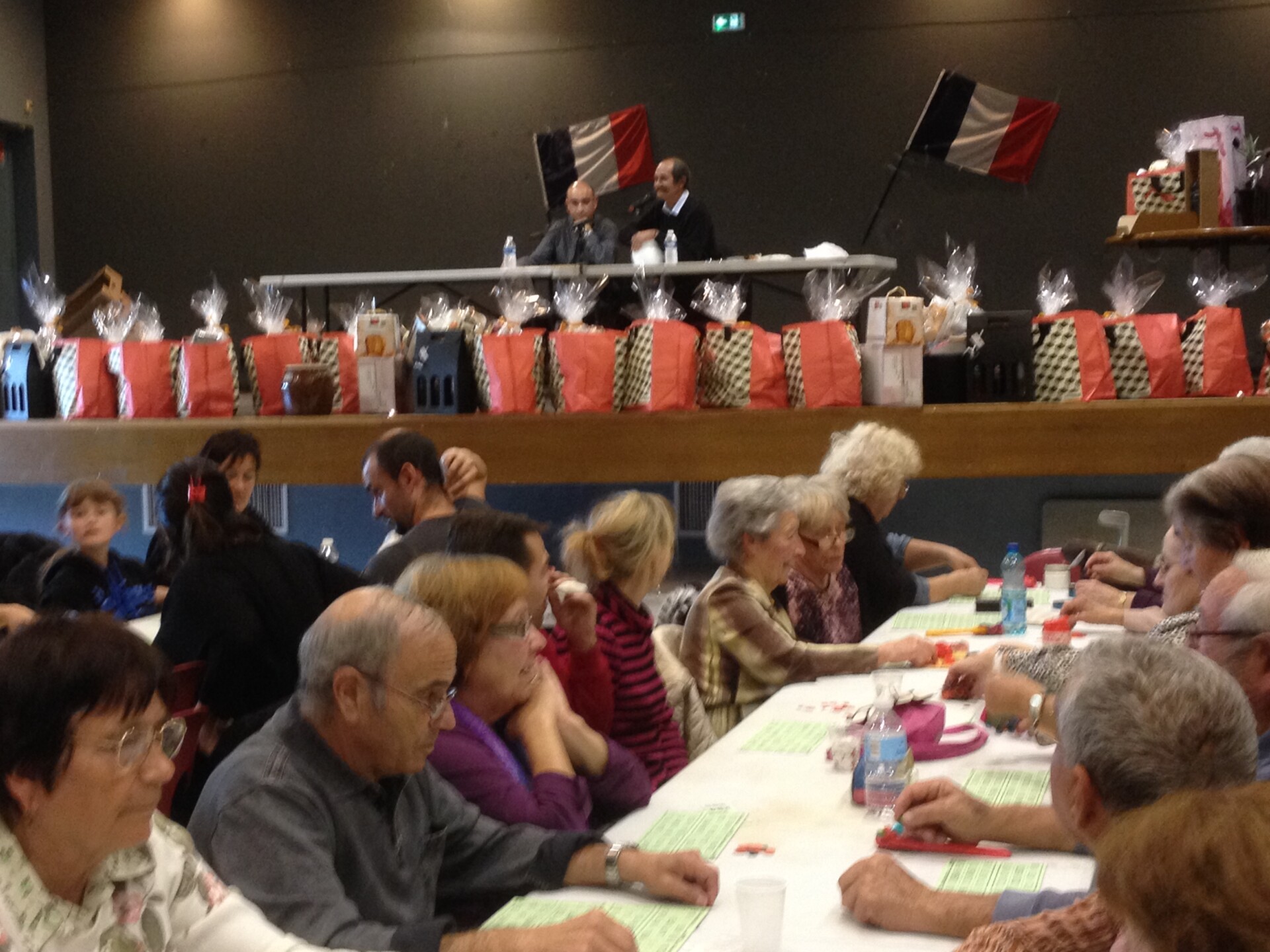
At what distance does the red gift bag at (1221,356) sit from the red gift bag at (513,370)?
2.60m

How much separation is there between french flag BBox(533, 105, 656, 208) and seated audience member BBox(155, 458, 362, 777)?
6.83 metres

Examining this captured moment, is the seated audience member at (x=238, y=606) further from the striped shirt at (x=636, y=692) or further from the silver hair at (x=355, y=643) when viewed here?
the silver hair at (x=355, y=643)

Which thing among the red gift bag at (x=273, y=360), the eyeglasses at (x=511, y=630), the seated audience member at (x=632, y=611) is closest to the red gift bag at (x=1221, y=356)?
the seated audience member at (x=632, y=611)

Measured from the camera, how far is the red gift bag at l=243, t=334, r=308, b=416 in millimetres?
6133

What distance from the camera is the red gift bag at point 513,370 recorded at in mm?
5754

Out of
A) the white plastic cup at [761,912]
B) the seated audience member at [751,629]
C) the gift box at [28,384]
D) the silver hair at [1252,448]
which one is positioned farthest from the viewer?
the gift box at [28,384]

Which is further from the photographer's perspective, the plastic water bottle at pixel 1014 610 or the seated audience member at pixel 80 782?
the plastic water bottle at pixel 1014 610

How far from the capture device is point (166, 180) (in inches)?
425

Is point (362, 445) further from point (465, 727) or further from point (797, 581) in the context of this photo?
point (465, 727)

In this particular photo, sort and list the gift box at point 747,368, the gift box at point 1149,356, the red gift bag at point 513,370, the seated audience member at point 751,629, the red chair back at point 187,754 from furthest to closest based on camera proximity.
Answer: the red gift bag at point 513,370 < the gift box at point 747,368 < the gift box at point 1149,356 < the seated audience member at point 751,629 < the red chair back at point 187,754

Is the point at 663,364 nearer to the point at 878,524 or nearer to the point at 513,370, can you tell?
the point at 513,370

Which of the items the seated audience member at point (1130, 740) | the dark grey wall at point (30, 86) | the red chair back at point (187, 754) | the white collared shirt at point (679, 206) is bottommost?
the red chair back at point (187, 754)

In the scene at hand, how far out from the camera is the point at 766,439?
555cm

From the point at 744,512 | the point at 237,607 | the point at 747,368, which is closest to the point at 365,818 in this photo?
the point at 237,607
